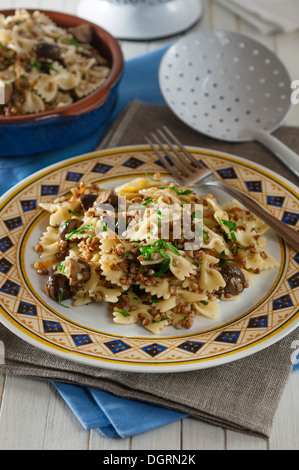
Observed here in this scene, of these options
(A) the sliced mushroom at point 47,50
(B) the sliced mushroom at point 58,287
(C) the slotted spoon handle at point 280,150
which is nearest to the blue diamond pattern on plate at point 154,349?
(B) the sliced mushroom at point 58,287

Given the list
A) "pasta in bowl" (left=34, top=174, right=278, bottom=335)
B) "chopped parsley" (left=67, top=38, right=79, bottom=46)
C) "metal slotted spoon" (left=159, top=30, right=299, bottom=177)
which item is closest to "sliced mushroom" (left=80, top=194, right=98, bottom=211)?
"pasta in bowl" (left=34, top=174, right=278, bottom=335)

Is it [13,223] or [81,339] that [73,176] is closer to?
[13,223]

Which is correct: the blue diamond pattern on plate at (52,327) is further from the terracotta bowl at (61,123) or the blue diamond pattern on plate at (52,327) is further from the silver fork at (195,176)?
the terracotta bowl at (61,123)

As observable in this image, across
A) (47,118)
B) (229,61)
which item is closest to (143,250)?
(47,118)

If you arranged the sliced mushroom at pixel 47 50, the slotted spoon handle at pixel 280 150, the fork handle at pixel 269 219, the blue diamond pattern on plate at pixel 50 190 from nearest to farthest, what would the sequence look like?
the fork handle at pixel 269 219 → the blue diamond pattern on plate at pixel 50 190 → the slotted spoon handle at pixel 280 150 → the sliced mushroom at pixel 47 50

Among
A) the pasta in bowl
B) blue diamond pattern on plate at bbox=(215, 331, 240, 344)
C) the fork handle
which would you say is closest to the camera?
blue diamond pattern on plate at bbox=(215, 331, 240, 344)

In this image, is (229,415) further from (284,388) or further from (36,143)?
(36,143)

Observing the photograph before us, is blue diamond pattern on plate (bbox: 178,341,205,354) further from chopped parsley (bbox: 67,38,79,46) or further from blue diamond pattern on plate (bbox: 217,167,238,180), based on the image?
chopped parsley (bbox: 67,38,79,46)
